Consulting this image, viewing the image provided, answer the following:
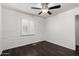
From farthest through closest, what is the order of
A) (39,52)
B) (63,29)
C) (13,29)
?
1. (63,29)
2. (13,29)
3. (39,52)

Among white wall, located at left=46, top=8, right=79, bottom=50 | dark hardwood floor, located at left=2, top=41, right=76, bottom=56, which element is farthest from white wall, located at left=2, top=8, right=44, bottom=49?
white wall, located at left=46, top=8, right=79, bottom=50

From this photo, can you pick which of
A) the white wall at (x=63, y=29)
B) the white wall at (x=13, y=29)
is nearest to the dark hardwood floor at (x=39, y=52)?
the white wall at (x=13, y=29)

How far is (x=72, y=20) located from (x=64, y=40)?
1.25 meters

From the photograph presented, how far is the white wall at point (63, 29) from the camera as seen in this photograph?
10.1 ft

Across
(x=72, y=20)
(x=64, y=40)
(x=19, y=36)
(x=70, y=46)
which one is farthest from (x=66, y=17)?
(x=19, y=36)

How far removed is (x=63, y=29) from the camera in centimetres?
361

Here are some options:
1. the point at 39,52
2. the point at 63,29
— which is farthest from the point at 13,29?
the point at 63,29

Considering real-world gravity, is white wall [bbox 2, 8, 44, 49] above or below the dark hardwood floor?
above

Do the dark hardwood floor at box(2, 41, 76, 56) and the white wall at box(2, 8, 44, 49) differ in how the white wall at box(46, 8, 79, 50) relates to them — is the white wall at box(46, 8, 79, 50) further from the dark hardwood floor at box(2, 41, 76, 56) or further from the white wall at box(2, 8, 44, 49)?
the white wall at box(2, 8, 44, 49)

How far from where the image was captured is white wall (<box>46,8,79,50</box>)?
10.1 ft

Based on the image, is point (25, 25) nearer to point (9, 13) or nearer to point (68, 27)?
point (9, 13)

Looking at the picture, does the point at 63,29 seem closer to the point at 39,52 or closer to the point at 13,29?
the point at 39,52

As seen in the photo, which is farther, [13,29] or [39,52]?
[13,29]

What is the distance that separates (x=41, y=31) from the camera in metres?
5.13
